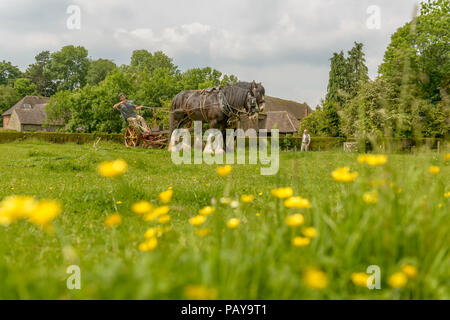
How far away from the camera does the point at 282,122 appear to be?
55.6 meters

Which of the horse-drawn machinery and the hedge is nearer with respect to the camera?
the horse-drawn machinery

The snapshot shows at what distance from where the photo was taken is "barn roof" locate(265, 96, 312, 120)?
61.5 meters

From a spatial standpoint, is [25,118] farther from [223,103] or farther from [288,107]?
[223,103]

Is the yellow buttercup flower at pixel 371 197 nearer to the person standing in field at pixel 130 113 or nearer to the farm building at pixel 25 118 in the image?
the person standing in field at pixel 130 113

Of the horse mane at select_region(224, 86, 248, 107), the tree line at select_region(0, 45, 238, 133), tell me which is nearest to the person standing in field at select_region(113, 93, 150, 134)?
the tree line at select_region(0, 45, 238, 133)

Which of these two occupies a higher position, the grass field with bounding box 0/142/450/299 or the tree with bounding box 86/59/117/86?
the tree with bounding box 86/59/117/86

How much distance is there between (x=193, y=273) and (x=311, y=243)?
0.83 metres

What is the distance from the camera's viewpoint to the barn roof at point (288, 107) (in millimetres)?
61534

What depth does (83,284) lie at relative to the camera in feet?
6.14

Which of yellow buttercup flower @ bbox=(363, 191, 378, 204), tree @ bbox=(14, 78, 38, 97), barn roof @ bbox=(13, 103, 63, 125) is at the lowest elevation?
yellow buttercup flower @ bbox=(363, 191, 378, 204)

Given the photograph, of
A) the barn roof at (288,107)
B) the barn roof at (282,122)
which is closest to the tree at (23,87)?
the barn roof at (288,107)

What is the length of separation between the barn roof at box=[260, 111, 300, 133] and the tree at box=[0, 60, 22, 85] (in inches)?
3213

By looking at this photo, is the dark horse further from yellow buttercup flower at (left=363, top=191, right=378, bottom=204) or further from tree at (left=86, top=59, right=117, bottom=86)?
tree at (left=86, top=59, right=117, bottom=86)

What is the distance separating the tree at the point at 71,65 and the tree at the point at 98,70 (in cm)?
290
